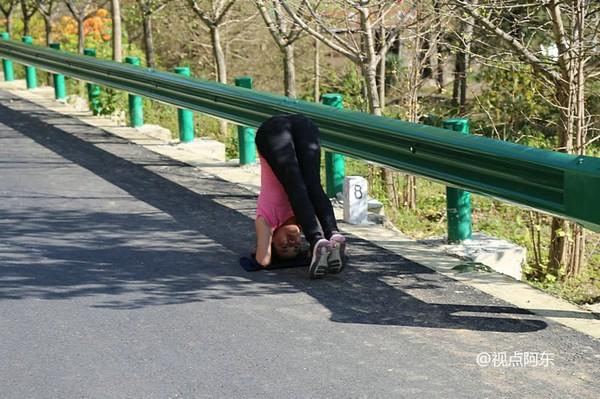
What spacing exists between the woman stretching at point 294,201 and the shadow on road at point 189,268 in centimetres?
17

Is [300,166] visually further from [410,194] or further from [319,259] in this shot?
[410,194]

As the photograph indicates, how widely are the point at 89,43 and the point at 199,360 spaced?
3053 cm

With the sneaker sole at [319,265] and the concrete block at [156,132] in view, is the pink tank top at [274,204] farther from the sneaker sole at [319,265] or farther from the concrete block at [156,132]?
the concrete block at [156,132]

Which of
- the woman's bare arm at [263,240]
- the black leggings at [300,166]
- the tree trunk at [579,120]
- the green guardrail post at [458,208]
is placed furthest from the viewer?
the tree trunk at [579,120]

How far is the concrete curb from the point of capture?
220 inches

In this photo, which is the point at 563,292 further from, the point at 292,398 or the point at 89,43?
the point at 89,43

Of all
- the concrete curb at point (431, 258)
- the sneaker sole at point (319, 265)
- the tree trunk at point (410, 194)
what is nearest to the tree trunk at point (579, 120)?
the concrete curb at point (431, 258)

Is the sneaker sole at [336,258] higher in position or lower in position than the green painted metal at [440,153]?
lower

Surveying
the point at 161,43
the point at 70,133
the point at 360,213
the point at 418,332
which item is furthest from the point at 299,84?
the point at 418,332

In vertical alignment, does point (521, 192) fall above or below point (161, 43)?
below

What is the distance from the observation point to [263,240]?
6469 millimetres

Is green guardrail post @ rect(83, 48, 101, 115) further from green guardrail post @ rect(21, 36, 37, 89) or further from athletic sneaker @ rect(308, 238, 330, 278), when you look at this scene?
athletic sneaker @ rect(308, 238, 330, 278)

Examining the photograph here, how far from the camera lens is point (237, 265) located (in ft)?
21.8

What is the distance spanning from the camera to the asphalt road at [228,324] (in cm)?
470
